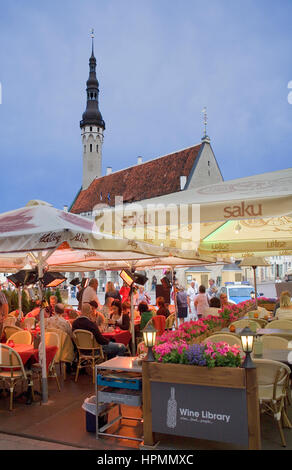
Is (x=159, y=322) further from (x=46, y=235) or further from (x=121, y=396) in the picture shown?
(x=46, y=235)

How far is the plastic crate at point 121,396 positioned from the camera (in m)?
4.79

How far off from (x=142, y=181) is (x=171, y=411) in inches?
2072

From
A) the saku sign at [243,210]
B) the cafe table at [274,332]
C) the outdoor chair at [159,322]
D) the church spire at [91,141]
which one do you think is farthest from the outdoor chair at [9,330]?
the church spire at [91,141]

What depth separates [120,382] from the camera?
16.3 feet

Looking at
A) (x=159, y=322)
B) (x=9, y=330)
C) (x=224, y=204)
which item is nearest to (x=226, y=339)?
(x=224, y=204)

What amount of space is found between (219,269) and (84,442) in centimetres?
4243

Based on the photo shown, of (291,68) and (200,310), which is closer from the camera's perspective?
(291,68)

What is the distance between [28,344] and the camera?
7.55 meters

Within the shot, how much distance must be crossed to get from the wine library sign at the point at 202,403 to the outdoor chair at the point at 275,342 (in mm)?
2373

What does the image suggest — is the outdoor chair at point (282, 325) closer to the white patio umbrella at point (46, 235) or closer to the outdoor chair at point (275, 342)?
the outdoor chair at point (275, 342)

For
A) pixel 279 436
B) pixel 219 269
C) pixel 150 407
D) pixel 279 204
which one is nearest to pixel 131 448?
pixel 150 407

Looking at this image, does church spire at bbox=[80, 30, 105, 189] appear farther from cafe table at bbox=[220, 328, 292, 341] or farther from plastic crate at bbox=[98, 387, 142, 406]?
plastic crate at bbox=[98, 387, 142, 406]

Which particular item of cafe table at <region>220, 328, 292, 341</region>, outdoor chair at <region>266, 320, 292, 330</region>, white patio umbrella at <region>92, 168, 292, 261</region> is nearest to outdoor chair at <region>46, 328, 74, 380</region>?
white patio umbrella at <region>92, 168, 292, 261</region>
